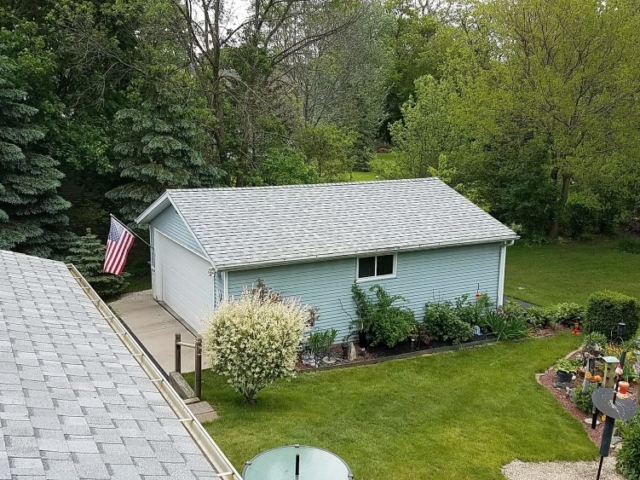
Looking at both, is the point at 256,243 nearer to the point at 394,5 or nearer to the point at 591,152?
the point at 591,152

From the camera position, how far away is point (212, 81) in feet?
75.7

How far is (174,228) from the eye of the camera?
15672 mm

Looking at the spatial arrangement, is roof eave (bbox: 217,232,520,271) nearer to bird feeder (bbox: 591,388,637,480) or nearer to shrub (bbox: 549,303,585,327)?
shrub (bbox: 549,303,585,327)

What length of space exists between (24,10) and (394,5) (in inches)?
1433

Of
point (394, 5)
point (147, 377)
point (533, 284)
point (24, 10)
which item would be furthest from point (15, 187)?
point (394, 5)

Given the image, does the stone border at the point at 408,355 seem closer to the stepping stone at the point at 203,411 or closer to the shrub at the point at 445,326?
the shrub at the point at 445,326

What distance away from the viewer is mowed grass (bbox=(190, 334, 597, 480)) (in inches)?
354

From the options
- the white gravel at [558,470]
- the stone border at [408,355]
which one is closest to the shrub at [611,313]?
the stone border at [408,355]

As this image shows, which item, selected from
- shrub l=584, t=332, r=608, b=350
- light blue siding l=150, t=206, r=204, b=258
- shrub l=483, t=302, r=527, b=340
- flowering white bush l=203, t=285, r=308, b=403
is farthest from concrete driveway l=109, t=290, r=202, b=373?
shrub l=584, t=332, r=608, b=350

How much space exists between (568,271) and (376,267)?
11.0 m

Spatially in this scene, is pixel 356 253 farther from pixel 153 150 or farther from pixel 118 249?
pixel 153 150

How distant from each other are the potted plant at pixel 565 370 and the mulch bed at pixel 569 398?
160 mm

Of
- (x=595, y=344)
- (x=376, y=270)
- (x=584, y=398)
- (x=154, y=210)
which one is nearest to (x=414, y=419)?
(x=584, y=398)

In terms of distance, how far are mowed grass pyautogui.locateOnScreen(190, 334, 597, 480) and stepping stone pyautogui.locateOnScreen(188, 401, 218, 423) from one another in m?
0.16
